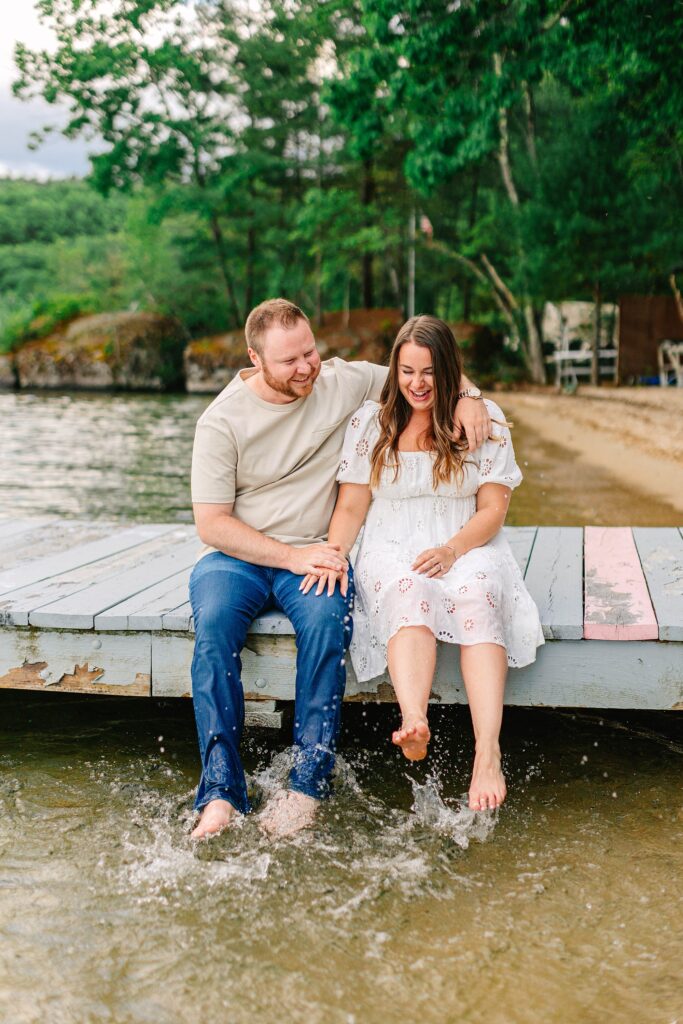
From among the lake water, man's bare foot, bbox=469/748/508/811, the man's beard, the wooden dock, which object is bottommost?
the lake water

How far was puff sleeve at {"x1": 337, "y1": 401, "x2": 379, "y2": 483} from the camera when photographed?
3.50m

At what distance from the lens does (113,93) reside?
30.0m

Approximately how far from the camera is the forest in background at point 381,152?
40.4 ft

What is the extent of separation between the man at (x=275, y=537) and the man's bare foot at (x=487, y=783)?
1.50 ft

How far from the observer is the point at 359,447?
11.5 feet

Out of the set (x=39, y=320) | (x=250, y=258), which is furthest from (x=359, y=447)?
(x=250, y=258)

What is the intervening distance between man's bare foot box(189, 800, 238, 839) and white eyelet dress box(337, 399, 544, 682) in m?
0.57

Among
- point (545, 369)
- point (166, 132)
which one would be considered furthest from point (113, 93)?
point (545, 369)

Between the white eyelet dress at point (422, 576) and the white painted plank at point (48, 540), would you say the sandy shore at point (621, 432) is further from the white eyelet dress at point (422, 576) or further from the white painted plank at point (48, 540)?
A: the white eyelet dress at point (422, 576)

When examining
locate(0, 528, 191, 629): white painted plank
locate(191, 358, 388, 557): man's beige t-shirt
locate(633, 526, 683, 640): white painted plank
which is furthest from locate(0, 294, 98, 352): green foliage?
locate(191, 358, 388, 557): man's beige t-shirt

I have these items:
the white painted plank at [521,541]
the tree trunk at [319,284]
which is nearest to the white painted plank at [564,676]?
the white painted plank at [521,541]

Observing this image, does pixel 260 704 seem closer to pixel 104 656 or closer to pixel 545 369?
pixel 104 656

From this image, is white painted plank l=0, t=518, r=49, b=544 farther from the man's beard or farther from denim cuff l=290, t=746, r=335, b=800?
denim cuff l=290, t=746, r=335, b=800

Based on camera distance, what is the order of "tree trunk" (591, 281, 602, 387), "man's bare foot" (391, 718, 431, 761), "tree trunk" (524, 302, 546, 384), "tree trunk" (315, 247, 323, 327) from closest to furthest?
"man's bare foot" (391, 718, 431, 761) → "tree trunk" (591, 281, 602, 387) → "tree trunk" (524, 302, 546, 384) → "tree trunk" (315, 247, 323, 327)
